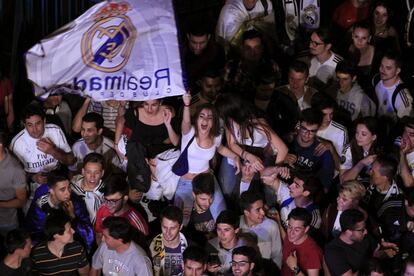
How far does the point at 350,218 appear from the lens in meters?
8.81

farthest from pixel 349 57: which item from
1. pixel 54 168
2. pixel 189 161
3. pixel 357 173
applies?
pixel 54 168

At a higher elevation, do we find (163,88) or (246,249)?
(163,88)

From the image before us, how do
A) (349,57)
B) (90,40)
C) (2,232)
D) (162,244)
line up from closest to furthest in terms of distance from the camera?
1. (90,40)
2. (162,244)
3. (2,232)
4. (349,57)

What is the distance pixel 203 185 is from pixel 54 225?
1.37 m

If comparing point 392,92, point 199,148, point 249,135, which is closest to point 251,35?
point 392,92

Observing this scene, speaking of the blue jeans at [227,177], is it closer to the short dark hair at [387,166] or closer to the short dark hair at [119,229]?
the short dark hair at [387,166]

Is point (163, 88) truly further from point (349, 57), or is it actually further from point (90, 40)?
point (349, 57)

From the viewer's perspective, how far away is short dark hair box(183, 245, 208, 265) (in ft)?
28.4

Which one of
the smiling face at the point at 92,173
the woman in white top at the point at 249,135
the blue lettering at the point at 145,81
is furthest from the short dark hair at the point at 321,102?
the smiling face at the point at 92,173

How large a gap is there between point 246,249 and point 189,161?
1.27m

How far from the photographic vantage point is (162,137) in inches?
390

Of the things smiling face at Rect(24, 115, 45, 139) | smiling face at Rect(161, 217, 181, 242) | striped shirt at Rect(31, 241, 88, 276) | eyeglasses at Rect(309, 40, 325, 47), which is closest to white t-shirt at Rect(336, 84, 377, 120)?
eyeglasses at Rect(309, 40, 325, 47)

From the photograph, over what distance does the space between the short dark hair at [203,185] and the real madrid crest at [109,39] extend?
1354mm

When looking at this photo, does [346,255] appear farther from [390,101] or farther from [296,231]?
[390,101]
